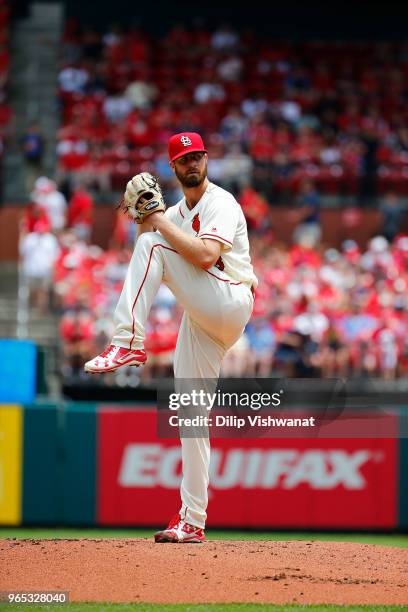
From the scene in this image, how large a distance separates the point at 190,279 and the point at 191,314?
0.71 feet

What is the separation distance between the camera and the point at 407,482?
12.2 m

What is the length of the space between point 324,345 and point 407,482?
7.43 feet

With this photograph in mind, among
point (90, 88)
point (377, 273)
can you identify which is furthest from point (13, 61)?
point (377, 273)

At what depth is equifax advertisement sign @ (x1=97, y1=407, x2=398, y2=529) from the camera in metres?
12.2

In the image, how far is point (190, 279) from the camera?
6477mm

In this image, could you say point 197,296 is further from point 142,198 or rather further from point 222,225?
point 142,198

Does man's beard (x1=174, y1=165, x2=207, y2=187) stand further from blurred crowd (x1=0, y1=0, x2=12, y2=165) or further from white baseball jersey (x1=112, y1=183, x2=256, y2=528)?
blurred crowd (x1=0, y1=0, x2=12, y2=165)

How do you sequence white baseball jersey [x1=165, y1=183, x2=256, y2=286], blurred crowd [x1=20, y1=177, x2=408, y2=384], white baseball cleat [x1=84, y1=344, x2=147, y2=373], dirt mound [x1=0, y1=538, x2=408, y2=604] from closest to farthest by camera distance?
dirt mound [x1=0, y1=538, x2=408, y2=604] < white baseball cleat [x1=84, y1=344, x2=147, y2=373] < white baseball jersey [x1=165, y1=183, x2=256, y2=286] < blurred crowd [x1=20, y1=177, x2=408, y2=384]

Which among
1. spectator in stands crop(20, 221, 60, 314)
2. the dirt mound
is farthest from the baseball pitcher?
spectator in stands crop(20, 221, 60, 314)

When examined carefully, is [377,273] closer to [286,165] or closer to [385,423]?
[286,165]

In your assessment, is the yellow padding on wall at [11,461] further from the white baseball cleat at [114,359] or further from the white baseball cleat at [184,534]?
the white baseball cleat at [114,359]

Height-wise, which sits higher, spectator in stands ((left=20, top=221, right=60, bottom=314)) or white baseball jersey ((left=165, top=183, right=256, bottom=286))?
spectator in stands ((left=20, top=221, right=60, bottom=314))

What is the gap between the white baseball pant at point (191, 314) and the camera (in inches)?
250

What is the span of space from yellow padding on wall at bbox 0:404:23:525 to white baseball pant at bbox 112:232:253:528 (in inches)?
216
